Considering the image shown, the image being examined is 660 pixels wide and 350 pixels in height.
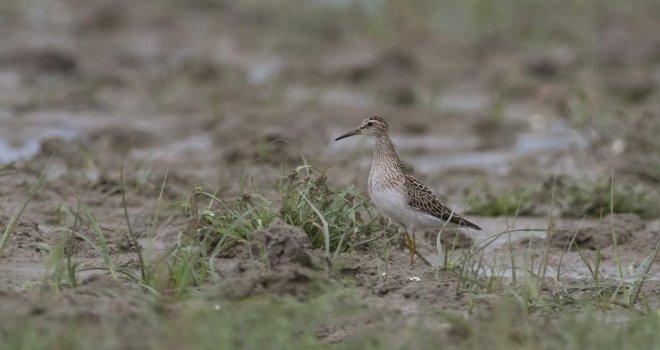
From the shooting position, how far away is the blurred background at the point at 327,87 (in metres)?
12.5

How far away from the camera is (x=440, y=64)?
18.8 m

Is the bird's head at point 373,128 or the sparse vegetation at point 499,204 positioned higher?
the bird's head at point 373,128

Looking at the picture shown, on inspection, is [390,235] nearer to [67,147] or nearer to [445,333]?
[445,333]

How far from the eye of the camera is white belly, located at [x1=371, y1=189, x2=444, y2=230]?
826 centimetres

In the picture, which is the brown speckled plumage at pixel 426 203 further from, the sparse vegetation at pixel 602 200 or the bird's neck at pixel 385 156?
the sparse vegetation at pixel 602 200

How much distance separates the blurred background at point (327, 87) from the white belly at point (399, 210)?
1.09m

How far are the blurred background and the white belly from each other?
1088mm

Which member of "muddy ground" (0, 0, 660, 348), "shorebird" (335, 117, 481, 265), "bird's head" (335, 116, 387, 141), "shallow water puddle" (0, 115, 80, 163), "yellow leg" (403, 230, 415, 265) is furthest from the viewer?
"shallow water puddle" (0, 115, 80, 163)

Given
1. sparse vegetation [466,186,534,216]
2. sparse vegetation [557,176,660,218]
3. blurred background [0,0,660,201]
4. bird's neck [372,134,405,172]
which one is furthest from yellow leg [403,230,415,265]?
sparse vegetation [557,176,660,218]

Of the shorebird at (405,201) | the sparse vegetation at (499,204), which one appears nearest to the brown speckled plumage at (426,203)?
the shorebird at (405,201)

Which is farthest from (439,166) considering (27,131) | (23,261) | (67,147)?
(23,261)

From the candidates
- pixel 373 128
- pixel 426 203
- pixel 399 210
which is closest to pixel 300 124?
pixel 373 128

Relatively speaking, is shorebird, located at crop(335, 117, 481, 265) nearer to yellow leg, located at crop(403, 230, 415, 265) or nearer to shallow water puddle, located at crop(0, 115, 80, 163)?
yellow leg, located at crop(403, 230, 415, 265)

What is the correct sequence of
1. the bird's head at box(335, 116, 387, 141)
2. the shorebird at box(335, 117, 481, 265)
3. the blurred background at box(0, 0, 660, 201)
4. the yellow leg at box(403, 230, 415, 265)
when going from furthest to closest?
the blurred background at box(0, 0, 660, 201) → the bird's head at box(335, 116, 387, 141) → the shorebird at box(335, 117, 481, 265) → the yellow leg at box(403, 230, 415, 265)
